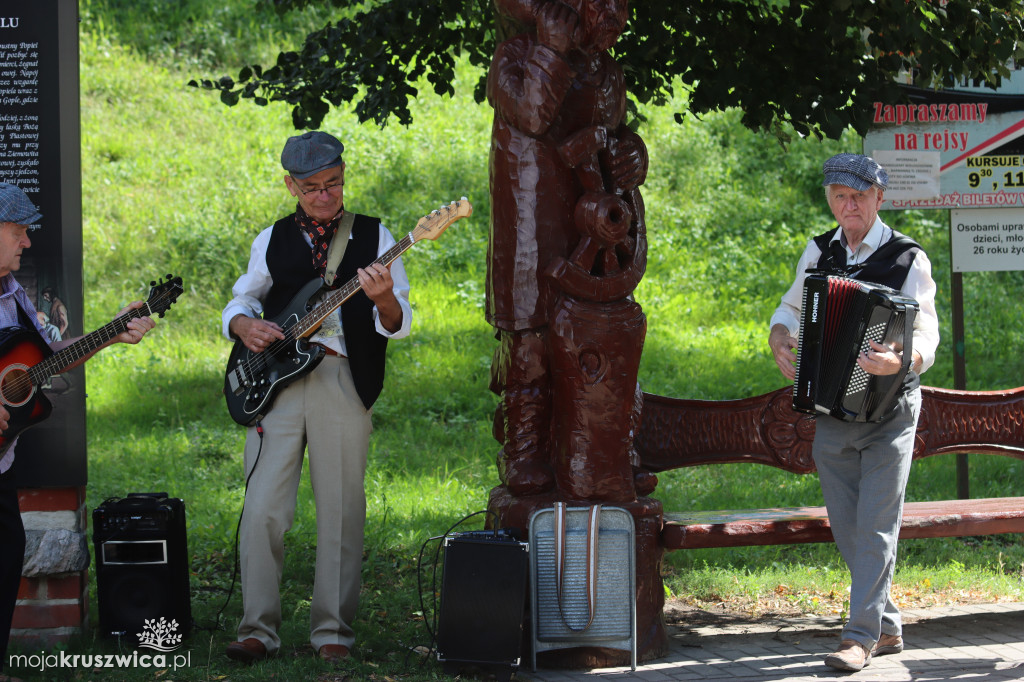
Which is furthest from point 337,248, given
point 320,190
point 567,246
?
point 567,246

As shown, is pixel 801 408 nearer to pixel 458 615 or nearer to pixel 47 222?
pixel 458 615

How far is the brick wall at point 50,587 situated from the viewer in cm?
522

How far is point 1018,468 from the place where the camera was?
27.9 ft

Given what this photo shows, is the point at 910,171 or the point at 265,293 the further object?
the point at 910,171

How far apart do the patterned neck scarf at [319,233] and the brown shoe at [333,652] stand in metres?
1.64

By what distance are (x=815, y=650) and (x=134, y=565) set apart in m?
3.13

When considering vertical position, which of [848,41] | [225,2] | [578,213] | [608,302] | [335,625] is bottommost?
[335,625]

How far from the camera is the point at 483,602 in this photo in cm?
463

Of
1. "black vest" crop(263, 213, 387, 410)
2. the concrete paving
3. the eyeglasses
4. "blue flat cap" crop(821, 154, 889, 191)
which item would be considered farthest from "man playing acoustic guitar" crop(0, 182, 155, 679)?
"blue flat cap" crop(821, 154, 889, 191)

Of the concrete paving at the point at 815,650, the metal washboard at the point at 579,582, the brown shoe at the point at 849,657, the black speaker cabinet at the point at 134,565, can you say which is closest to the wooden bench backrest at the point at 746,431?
the concrete paving at the point at 815,650

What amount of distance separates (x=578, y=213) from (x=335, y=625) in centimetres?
208

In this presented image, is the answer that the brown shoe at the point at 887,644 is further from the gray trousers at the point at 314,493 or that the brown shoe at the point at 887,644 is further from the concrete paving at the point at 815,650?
the gray trousers at the point at 314,493

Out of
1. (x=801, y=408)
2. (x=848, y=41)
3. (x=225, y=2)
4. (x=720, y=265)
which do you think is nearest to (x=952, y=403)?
(x=801, y=408)

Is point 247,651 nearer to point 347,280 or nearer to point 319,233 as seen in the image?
point 347,280
